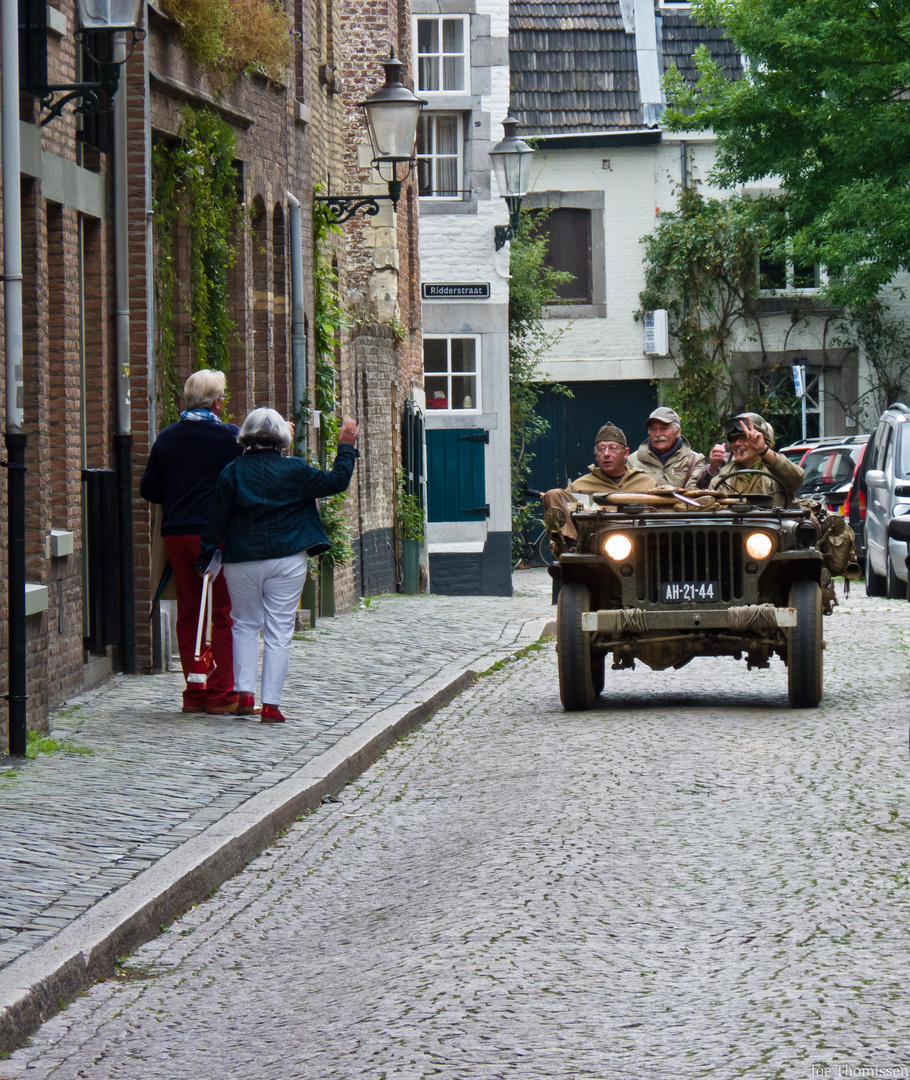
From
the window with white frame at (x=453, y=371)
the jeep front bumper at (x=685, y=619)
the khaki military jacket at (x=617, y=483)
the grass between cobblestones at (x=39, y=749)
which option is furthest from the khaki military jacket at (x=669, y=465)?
the window with white frame at (x=453, y=371)

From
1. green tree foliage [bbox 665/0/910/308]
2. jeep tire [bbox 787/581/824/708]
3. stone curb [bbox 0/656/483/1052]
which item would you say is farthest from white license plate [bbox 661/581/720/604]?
green tree foliage [bbox 665/0/910/308]

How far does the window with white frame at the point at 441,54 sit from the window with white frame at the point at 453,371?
12.3 feet

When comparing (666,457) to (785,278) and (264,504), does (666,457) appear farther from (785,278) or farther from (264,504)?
(785,278)

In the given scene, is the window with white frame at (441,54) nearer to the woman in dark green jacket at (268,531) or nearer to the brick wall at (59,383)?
the brick wall at (59,383)

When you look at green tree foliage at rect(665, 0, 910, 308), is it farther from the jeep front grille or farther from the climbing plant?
the jeep front grille

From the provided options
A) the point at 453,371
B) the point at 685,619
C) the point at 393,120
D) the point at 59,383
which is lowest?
the point at 685,619

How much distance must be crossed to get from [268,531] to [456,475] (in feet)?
52.5

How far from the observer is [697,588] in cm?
1044

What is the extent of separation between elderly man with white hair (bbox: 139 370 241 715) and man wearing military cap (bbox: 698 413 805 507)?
3.11m

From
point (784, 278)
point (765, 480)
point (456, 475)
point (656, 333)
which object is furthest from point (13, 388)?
point (784, 278)

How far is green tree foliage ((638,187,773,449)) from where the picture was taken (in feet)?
107

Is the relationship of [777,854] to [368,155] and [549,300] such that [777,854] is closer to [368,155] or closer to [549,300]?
[368,155]

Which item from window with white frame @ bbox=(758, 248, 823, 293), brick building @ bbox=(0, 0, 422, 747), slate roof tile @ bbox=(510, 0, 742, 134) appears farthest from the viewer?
window with white frame @ bbox=(758, 248, 823, 293)

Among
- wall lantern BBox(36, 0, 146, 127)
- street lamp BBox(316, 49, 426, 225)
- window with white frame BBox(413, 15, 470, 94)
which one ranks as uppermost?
window with white frame BBox(413, 15, 470, 94)
